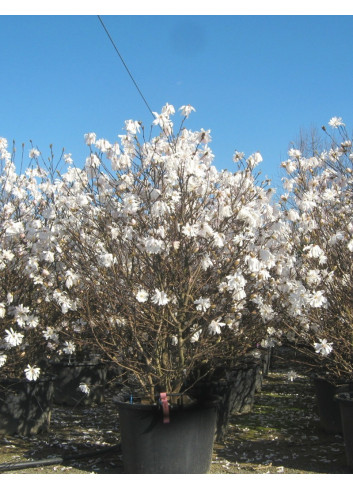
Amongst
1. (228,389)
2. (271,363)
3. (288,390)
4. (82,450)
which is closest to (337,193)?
(228,389)

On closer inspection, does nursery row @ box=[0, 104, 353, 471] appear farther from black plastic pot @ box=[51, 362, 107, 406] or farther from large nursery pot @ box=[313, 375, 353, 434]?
black plastic pot @ box=[51, 362, 107, 406]

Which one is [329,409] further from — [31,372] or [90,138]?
[90,138]

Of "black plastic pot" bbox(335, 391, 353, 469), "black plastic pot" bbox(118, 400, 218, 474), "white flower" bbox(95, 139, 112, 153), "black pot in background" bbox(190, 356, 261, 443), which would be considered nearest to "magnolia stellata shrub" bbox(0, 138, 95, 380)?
"white flower" bbox(95, 139, 112, 153)

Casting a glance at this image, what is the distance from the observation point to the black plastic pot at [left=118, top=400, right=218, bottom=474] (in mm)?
Result: 3869

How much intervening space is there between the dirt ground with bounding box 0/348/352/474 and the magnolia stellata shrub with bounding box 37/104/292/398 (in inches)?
29.0

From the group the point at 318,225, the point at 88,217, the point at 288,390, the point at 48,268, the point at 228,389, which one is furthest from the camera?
the point at 288,390

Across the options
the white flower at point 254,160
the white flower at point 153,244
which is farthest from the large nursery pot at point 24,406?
the white flower at point 254,160

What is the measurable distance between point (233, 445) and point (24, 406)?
2.09 m

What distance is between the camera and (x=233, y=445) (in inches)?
196

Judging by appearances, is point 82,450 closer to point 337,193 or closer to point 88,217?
point 88,217

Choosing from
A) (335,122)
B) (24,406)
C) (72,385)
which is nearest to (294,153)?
(335,122)

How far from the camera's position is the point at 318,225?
4.59 meters

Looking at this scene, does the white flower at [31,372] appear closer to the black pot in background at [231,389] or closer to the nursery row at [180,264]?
the nursery row at [180,264]

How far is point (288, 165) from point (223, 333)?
1.62 metres
